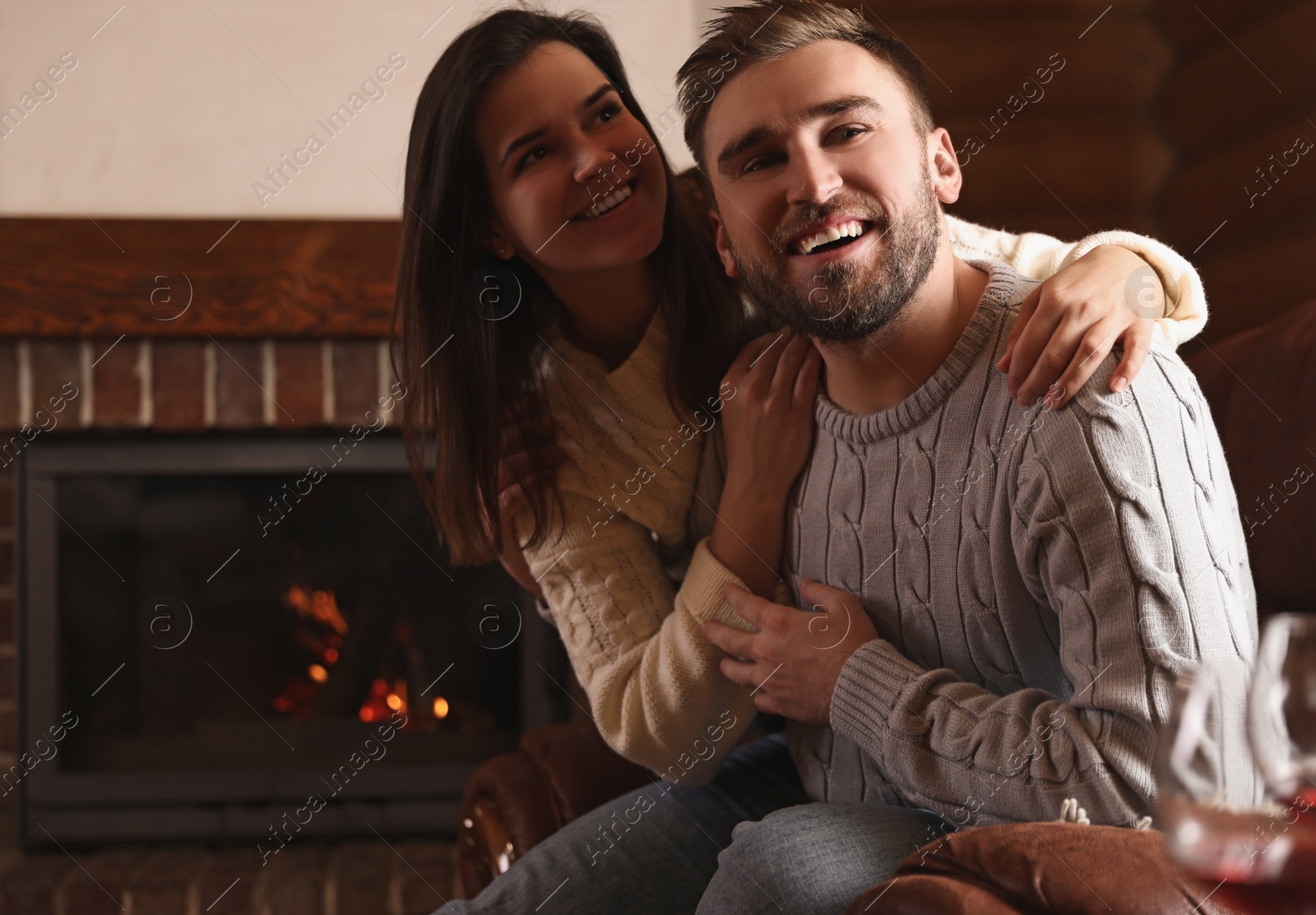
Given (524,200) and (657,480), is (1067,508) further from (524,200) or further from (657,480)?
(524,200)

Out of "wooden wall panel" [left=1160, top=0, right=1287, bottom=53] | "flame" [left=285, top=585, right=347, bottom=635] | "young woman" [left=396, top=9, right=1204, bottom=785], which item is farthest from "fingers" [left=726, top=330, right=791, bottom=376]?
"flame" [left=285, top=585, right=347, bottom=635]

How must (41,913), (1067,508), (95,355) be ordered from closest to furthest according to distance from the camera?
(1067,508) < (41,913) < (95,355)

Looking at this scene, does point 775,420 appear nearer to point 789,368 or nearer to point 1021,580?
point 789,368

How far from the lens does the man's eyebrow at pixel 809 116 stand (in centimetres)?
101

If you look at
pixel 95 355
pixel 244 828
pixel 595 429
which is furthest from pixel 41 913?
pixel 595 429

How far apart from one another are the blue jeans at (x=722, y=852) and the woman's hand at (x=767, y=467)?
0.25 meters

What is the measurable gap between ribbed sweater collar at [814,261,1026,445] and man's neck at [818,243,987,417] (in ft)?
0.04

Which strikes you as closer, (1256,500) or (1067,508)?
(1067,508)

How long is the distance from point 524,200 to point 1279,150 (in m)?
1.34

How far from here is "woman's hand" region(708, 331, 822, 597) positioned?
46.4 inches

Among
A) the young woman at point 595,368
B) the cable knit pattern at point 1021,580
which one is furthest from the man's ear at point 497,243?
the cable knit pattern at point 1021,580

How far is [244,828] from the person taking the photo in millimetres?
2229

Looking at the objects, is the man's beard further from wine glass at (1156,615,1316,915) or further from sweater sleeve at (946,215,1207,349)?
wine glass at (1156,615,1316,915)

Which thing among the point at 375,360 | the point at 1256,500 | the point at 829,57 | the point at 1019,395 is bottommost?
the point at 1256,500
